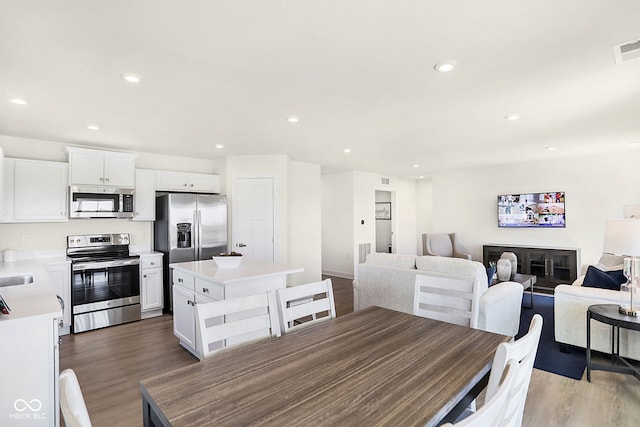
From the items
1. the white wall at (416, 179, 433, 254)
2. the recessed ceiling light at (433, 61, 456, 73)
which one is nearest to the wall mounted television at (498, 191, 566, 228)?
the white wall at (416, 179, 433, 254)

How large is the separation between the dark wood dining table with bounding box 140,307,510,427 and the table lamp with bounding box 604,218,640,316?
1979mm

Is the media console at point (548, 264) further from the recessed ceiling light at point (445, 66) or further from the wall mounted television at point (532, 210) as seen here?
the recessed ceiling light at point (445, 66)

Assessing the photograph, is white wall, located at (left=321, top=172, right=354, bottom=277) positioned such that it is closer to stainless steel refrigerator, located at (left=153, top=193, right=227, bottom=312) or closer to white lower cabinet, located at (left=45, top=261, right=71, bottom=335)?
stainless steel refrigerator, located at (left=153, top=193, right=227, bottom=312)

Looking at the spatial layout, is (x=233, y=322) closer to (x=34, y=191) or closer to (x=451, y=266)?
(x=451, y=266)

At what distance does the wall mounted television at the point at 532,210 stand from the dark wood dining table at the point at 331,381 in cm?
549

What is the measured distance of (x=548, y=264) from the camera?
19.2 feet

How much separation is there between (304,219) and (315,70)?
3854 mm

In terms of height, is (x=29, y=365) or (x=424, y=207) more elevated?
(x=424, y=207)

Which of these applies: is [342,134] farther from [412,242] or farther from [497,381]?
[412,242]

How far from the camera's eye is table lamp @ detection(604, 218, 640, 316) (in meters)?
2.67

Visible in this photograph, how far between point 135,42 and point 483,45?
2106mm

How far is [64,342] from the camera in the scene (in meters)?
3.69

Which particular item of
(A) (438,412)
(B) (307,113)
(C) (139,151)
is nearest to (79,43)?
(B) (307,113)

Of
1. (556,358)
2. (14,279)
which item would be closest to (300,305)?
(556,358)
